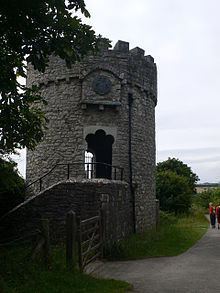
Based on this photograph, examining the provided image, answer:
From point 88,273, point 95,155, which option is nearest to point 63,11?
point 88,273

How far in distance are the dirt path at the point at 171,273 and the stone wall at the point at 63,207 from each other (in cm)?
222

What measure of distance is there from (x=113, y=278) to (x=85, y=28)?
17.8 ft

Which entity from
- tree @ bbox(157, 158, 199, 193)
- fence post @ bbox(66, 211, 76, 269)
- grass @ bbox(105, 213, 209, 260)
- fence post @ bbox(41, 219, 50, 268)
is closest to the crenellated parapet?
grass @ bbox(105, 213, 209, 260)

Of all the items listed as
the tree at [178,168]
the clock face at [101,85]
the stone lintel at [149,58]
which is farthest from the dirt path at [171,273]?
the tree at [178,168]

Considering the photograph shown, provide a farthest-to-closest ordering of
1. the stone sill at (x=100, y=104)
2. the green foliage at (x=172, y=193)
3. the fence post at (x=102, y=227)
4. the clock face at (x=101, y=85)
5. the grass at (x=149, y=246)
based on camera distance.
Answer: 1. the green foliage at (x=172, y=193)
2. the clock face at (x=101, y=85)
3. the stone sill at (x=100, y=104)
4. the grass at (x=149, y=246)
5. the fence post at (x=102, y=227)

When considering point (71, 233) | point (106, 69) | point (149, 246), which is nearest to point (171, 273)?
point (71, 233)

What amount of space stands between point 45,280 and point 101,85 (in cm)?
1061

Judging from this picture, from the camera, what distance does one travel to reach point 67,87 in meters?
17.8

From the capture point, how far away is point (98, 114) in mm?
17594

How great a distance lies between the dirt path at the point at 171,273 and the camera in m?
8.86

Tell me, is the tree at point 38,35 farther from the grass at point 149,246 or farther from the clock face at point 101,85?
the clock face at point 101,85

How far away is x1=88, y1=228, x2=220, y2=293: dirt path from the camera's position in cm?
886

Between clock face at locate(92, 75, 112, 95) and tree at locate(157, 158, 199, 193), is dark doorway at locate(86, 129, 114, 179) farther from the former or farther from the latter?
tree at locate(157, 158, 199, 193)

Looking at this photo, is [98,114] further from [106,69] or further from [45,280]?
[45,280]
